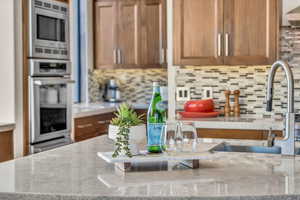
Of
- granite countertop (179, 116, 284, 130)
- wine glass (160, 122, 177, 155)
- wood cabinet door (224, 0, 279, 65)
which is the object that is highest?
wood cabinet door (224, 0, 279, 65)

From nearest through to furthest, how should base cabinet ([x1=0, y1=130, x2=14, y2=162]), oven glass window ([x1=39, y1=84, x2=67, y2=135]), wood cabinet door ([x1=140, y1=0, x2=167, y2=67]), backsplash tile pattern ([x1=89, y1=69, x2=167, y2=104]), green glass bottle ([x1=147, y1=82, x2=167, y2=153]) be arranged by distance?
green glass bottle ([x1=147, y1=82, x2=167, y2=153])
base cabinet ([x1=0, y1=130, x2=14, y2=162])
oven glass window ([x1=39, y1=84, x2=67, y2=135])
wood cabinet door ([x1=140, y1=0, x2=167, y2=67])
backsplash tile pattern ([x1=89, y1=69, x2=167, y2=104])

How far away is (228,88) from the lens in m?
4.39

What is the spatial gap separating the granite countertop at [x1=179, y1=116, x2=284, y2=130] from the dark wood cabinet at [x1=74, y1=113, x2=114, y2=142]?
1.20 m

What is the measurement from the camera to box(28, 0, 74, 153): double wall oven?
3.73 m

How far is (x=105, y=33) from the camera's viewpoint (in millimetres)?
5480

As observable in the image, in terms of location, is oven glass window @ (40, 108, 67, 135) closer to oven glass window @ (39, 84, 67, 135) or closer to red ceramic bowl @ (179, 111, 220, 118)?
oven glass window @ (39, 84, 67, 135)

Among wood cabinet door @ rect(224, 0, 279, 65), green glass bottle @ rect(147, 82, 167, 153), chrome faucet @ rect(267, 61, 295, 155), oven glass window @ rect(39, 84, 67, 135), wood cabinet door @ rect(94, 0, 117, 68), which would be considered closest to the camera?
green glass bottle @ rect(147, 82, 167, 153)

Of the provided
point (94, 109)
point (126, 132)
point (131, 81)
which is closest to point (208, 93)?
point (94, 109)

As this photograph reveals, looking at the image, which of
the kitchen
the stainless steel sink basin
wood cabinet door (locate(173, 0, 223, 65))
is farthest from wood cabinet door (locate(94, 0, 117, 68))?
the stainless steel sink basin

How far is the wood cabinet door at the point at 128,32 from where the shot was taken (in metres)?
5.34

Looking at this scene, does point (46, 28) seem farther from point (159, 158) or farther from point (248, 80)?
point (159, 158)

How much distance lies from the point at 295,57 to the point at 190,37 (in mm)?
955

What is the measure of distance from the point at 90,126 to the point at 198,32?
145 centimetres

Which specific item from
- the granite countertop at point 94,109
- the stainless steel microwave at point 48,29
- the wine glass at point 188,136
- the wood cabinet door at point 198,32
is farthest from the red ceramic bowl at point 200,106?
the wine glass at point 188,136
